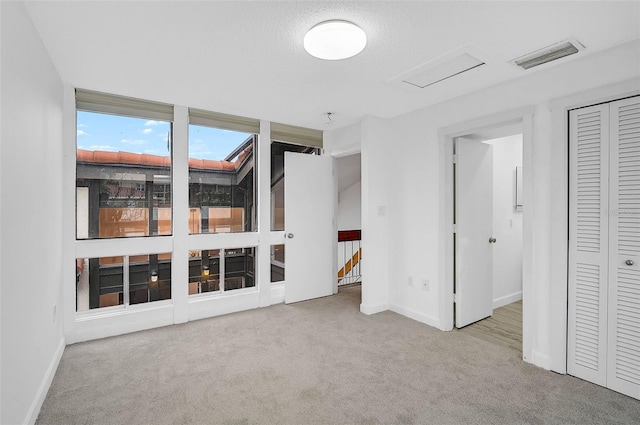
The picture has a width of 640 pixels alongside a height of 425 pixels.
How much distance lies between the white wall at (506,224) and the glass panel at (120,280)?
390 cm

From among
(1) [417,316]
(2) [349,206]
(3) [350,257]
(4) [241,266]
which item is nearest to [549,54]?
(1) [417,316]

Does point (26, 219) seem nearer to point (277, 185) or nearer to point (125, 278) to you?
point (125, 278)

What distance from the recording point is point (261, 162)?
3982mm

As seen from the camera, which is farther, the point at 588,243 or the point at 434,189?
the point at 434,189

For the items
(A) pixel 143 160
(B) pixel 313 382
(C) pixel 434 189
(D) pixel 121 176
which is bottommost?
(B) pixel 313 382

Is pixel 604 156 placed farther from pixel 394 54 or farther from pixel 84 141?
pixel 84 141

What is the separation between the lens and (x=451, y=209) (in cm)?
330

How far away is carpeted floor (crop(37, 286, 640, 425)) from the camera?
6.28 feet

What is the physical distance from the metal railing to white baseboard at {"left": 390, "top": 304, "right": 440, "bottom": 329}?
154cm

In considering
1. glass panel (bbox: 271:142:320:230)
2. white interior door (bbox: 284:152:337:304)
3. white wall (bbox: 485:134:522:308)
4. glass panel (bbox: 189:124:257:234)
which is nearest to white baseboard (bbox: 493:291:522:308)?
white wall (bbox: 485:134:522:308)

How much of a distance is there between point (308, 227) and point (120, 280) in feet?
8.30

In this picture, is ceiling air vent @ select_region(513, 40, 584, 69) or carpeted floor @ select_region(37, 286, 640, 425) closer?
carpeted floor @ select_region(37, 286, 640, 425)

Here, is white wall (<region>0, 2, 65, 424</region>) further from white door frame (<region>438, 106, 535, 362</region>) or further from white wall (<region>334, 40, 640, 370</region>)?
white door frame (<region>438, 106, 535, 362</region>)

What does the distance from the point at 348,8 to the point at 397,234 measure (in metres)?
2.61
